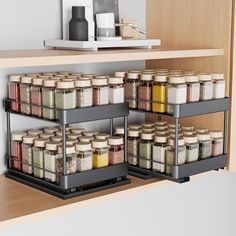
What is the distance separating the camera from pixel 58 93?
1.55 meters

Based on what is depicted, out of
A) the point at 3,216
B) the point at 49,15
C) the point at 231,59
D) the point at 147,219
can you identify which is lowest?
the point at 147,219

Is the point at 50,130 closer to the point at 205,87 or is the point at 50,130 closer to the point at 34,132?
the point at 34,132

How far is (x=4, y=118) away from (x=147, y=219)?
2.63 ft

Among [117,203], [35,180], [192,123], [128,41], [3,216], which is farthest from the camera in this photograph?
[117,203]

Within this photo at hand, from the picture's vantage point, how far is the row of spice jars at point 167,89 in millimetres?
1697

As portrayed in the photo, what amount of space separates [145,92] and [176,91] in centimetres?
13

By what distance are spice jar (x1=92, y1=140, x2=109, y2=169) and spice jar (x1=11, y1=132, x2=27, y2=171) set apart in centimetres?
24

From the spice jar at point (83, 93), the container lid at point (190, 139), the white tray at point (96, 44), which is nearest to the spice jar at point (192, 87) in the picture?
the container lid at point (190, 139)

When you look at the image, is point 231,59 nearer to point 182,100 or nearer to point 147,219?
point 182,100

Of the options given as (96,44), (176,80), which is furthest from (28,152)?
(176,80)

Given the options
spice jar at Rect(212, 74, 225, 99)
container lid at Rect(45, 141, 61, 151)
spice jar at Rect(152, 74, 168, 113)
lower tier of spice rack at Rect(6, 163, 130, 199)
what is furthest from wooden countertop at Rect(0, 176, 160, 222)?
spice jar at Rect(212, 74, 225, 99)

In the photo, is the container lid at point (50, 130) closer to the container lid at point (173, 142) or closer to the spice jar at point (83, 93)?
the spice jar at point (83, 93)

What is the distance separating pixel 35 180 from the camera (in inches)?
65.7

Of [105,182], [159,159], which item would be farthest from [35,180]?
[159,159]
